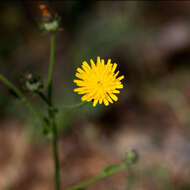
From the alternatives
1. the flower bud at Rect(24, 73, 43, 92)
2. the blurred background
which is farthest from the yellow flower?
the blurred background

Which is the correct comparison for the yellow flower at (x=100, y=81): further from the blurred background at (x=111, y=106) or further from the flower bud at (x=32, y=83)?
the blurred background at (x=111, y=106)

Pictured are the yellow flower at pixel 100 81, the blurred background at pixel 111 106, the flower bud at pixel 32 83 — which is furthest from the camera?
the blurred background at pixel 111 106

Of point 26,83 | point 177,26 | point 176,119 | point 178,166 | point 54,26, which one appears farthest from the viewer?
point 177,26

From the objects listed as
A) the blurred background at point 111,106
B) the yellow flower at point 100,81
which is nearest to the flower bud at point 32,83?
the yellow flower at point 100,81

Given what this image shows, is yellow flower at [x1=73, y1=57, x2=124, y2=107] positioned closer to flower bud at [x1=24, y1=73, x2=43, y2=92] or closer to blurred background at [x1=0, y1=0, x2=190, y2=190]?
flower bud at [x1=24, y1=73, x2=43, y2=92]

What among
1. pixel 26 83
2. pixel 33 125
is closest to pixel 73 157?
pixel 33 125

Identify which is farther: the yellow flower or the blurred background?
the blurred background

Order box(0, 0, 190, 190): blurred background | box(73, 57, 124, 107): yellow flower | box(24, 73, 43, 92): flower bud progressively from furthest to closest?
box(0, 0, 190, 190): blurred background
box(24, 73, 43, 92): flower bud
box(73, 57, 124, 107): yellow flower

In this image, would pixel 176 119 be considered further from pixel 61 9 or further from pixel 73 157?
pixel 61 9
